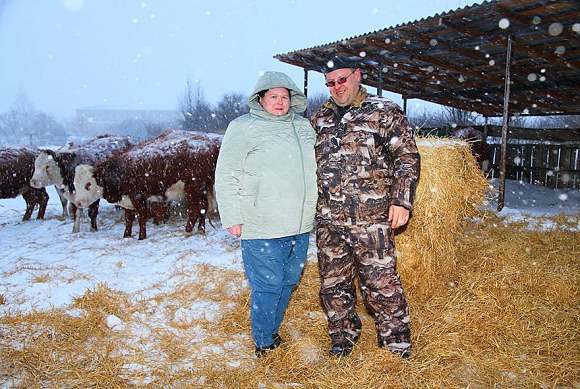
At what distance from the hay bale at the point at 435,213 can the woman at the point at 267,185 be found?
1411 mm

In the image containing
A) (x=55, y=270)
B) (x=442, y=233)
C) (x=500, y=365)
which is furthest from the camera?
(x=55, y=270)

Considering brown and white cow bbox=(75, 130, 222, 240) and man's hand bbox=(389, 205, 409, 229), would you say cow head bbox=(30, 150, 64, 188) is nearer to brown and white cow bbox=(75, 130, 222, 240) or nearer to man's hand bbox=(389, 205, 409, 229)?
brown and white cow bbox=(75, 130, 222, 240)

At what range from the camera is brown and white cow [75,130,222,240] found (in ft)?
23.4

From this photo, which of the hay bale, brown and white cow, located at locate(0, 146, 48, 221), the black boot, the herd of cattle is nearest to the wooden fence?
the hay bale

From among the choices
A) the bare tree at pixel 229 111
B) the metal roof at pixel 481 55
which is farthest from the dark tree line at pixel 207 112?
the metal roof at pixel 481 55

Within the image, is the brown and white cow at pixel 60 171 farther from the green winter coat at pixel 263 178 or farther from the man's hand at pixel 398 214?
the man's hand at pixel 398 214

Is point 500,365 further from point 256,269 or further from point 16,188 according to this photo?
point 16,188

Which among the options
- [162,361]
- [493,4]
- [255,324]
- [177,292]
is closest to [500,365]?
[255,324]

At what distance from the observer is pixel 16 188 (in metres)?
8.91

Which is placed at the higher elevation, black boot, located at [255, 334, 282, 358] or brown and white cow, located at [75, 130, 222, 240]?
brown and white cow, located at [75, 130, 222, 240]

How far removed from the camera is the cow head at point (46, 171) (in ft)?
26.9

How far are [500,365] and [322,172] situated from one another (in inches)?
76.1

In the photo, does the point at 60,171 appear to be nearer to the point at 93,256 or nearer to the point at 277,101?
the point at 93,256

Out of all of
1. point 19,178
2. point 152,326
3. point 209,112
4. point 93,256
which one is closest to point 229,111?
point 209,112
